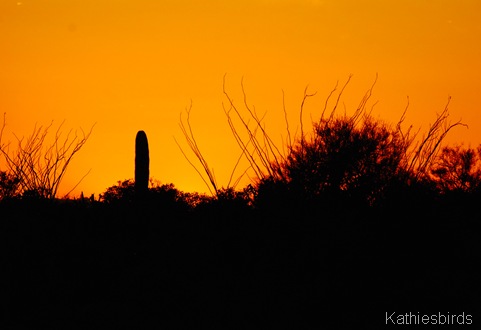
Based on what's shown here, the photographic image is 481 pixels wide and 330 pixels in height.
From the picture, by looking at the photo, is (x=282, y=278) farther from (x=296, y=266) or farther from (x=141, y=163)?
(x=141, y=163)

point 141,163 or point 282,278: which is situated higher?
point 141,163

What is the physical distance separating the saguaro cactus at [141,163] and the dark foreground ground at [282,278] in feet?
15.0

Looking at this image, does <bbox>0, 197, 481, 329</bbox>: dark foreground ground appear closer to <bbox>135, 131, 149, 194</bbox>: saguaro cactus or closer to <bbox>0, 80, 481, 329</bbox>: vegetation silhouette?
<bbox>0, 80, 481, 329</bbox>: vegetation silhouette

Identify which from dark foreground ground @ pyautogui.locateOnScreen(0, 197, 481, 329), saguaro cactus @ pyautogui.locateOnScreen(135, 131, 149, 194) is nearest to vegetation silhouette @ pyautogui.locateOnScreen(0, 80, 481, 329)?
dark foreground ground @ pyautogui.locateOnScreen(0, 197, 481, 329)

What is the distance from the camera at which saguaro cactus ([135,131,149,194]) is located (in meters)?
15.5

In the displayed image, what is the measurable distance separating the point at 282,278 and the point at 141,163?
25.7 ft

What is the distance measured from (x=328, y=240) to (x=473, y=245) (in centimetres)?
168

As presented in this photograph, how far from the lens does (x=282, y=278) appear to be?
8.42 meters

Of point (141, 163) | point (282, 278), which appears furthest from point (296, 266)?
point (141, 163)

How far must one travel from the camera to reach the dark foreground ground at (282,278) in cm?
808

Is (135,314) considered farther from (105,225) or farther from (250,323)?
(105,225)

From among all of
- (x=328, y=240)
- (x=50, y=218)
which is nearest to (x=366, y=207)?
(x=328, y=240)

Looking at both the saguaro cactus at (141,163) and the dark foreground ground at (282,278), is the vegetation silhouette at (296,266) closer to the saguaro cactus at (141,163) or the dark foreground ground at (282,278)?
the dark foreground ground at (282,278)

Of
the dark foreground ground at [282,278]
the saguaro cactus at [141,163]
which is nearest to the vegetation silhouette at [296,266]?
the dark foreground ground at [282,278]
